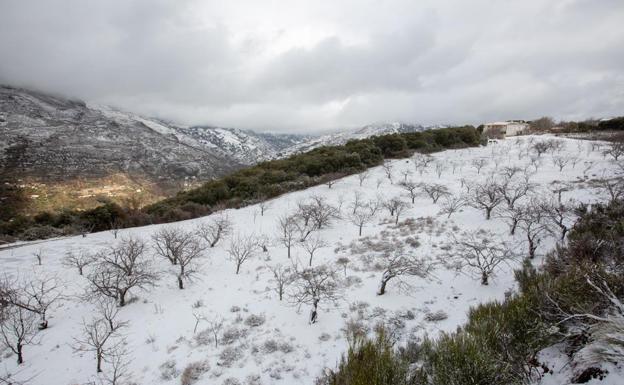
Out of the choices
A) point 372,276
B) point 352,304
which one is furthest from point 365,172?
point 352,304

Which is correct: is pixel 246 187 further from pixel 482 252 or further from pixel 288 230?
pixel 482 252

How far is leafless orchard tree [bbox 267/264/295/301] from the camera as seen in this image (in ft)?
51.2

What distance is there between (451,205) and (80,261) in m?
29.5

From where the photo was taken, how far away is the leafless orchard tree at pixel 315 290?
518 inches

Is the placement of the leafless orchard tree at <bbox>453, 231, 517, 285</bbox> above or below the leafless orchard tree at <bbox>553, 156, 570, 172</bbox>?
below

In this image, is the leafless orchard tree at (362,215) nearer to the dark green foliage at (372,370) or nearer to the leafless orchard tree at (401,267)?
the leafless orchard tree at (401,267)

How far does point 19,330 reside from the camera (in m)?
13.0

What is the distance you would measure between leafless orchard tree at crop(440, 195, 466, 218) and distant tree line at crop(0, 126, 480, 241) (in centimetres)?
1511

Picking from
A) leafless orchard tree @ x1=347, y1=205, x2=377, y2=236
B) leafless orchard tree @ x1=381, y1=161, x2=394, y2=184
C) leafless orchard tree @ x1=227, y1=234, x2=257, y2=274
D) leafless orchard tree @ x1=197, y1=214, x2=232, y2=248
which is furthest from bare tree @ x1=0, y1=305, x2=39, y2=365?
leafless orchard tree @ x1=381, y1=161, x2=394, y2=184

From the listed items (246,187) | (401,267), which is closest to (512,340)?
(401,267)

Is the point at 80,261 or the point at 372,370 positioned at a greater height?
the point at 80,261

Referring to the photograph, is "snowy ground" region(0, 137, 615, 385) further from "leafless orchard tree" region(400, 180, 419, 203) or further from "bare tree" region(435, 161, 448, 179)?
"bare tree" region(435, 161, 448, 179)

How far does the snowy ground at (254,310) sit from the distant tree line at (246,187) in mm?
6751

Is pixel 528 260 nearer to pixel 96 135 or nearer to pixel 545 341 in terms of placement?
pixel 545 341
